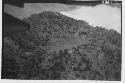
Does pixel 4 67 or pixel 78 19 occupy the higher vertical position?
pixel 78 19

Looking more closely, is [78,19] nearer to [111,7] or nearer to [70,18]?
[70,18]

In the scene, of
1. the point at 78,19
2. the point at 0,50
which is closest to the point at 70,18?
the point at 78,19

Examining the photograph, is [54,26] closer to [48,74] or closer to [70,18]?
[70,18]

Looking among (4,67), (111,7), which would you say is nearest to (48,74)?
(4,67)

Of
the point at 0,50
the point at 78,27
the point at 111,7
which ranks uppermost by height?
the point at 111,7
